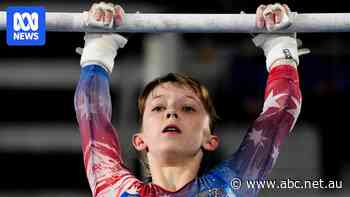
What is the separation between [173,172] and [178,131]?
119mm

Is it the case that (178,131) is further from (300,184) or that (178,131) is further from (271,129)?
(300,184)

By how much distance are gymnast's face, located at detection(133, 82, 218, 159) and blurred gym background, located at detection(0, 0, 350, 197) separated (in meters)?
0.05

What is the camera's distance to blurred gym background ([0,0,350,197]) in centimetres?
207

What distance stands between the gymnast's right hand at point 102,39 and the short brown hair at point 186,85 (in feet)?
0.41

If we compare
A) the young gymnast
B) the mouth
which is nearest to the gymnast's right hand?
the young gymnast

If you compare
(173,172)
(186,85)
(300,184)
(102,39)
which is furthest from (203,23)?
(300,184)

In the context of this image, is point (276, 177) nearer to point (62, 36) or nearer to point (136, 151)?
point (136, 151)

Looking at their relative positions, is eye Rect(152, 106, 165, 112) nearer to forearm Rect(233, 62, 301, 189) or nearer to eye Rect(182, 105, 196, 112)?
eye Rect(182, 105, 196, 112)

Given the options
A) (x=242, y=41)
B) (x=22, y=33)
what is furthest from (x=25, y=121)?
(x=242, y=41)

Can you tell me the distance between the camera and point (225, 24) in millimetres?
2004

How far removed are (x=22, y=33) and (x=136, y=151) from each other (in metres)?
0.48

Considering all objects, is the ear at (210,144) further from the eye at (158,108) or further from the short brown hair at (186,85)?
the eye at (158,108)

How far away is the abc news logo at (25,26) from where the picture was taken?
207cm

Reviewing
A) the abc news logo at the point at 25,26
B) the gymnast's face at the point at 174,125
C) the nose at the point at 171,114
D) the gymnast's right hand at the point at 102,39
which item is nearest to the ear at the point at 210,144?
the gymnast's face at the point at 174,125
